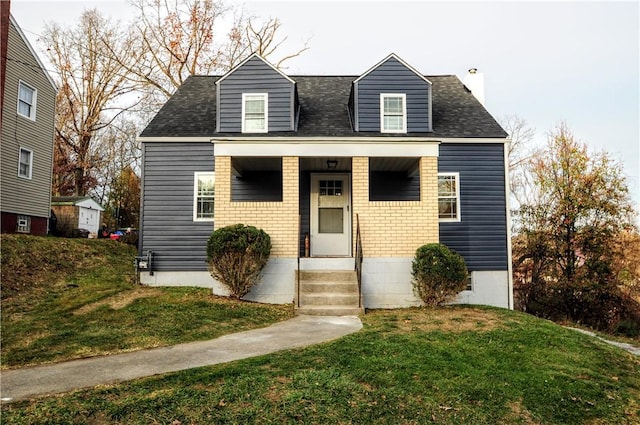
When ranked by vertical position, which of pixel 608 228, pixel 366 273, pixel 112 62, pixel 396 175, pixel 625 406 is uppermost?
pixel 112 62

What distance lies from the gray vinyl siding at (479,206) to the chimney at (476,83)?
2.81m

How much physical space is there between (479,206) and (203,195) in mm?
7934

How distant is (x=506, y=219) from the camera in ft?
41.3

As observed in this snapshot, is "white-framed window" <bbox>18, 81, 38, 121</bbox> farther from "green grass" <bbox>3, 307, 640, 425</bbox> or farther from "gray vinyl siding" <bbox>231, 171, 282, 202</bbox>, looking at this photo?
"green grass" <bbox>3, 307, 640, 425</bbox>

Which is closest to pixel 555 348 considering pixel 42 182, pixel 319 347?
pixel 319 347

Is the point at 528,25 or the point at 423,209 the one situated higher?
the point at 528,25

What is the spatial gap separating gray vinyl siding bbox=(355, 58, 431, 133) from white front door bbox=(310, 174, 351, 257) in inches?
73.7

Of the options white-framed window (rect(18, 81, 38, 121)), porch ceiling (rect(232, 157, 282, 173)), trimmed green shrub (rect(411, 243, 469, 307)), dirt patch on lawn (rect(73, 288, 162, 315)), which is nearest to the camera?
dirt patch on lawn (rect(73, 288, 162, 315))

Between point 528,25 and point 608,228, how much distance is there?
24.5 feet

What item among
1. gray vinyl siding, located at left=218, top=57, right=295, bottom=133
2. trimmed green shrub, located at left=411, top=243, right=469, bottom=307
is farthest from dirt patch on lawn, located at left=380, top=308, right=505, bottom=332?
gray vinyl siding, located at left=218, top=57, right=295, bottom=133

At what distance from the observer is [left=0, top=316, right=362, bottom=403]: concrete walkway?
187 inches

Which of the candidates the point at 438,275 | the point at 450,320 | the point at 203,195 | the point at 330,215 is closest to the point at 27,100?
the point at 203,195

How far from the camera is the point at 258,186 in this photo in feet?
42.4

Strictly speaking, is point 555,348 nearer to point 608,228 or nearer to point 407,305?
point 407,305
